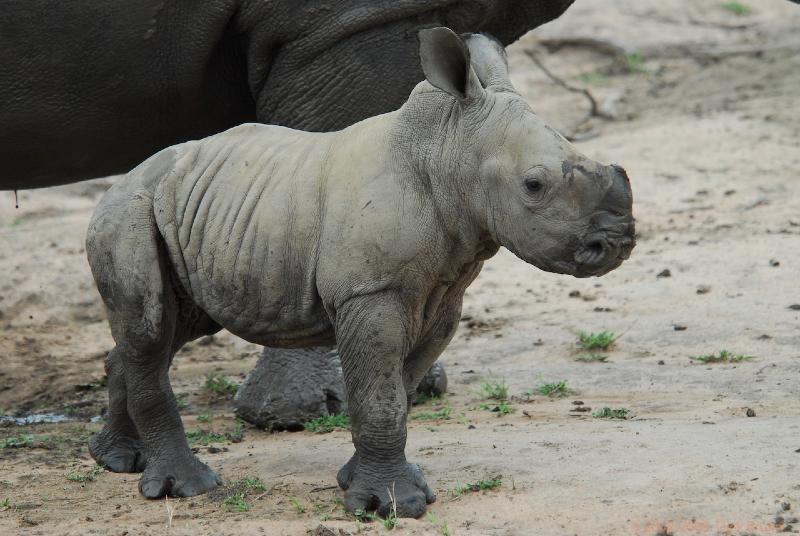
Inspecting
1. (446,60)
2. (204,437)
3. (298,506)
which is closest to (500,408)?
(204,437)

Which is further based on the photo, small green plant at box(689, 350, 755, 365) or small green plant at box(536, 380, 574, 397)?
small green plant at box(689, 350, 755, 365)

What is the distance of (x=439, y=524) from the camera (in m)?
4.14

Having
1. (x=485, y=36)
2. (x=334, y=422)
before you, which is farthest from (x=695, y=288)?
(x=485, y=36)

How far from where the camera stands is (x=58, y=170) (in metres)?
6.28

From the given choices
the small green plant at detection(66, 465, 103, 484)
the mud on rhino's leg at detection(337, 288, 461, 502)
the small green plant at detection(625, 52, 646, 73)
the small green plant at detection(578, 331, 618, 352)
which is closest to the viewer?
the mud on rhino's leg at detection(337, 288, 461, 502)

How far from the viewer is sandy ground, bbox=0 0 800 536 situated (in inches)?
168

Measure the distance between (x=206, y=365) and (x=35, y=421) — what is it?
1096mm

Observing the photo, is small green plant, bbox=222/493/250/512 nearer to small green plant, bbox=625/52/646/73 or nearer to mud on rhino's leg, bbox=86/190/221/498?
mud on rhino's leg, bbox=86/190/221/498

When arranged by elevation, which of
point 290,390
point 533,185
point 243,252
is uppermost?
point 533,185

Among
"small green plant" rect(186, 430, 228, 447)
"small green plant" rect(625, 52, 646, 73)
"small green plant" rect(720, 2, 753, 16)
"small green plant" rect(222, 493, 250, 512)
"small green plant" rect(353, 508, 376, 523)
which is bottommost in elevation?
"small green plant" rect(625, 52, 646, 73)

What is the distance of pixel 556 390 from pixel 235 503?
1890mm

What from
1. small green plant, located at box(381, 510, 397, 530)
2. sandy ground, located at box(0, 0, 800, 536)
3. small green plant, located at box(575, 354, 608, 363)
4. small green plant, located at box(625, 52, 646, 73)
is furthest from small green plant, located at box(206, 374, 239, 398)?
small green plant, located at box(625, 52, 646, 73)

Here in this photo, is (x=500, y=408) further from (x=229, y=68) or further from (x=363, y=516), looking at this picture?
(x=229, y=68)

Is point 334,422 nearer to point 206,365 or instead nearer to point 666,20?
point 206,365
